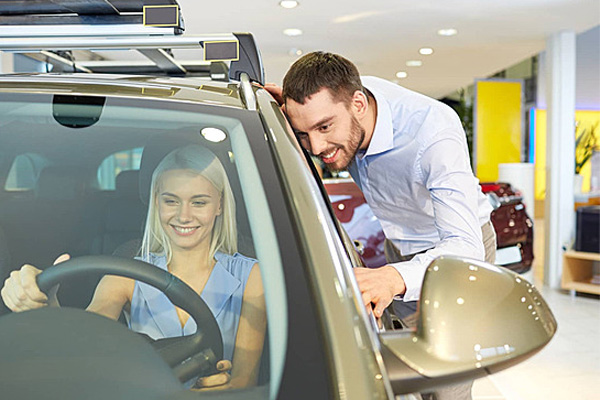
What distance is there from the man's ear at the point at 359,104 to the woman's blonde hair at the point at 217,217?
625 millimetres

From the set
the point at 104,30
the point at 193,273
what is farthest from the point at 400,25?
the point at 193,273

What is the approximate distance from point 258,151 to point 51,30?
667 millimetres

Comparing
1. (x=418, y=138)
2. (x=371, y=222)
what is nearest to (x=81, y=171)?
(x=418, y=138)

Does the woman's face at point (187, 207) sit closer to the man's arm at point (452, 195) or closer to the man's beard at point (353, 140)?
the man's arm at point (452, 195)

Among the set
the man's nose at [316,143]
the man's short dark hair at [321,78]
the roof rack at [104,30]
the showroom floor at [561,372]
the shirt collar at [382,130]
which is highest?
the roof rack at [104,30]

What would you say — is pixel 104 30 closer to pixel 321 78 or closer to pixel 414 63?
pixel 321 78

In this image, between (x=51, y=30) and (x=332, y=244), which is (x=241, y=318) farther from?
(x=51, y=30)

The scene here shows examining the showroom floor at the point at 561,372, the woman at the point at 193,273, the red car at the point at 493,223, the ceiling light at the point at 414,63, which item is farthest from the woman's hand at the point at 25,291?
the ceiling light at the point at 414,63

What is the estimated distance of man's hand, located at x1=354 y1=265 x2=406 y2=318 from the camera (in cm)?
87

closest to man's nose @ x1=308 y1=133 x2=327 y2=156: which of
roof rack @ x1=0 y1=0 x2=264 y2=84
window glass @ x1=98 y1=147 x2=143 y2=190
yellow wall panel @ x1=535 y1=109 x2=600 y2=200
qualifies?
roof rack @ x1=0 y1=0 x2=264 y2=84

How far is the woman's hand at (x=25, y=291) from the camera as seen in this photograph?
2.42ft

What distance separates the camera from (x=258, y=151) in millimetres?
804

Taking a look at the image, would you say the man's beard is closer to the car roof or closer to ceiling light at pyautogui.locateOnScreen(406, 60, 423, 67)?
the car roof

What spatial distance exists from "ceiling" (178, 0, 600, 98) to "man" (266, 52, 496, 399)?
3.56m
